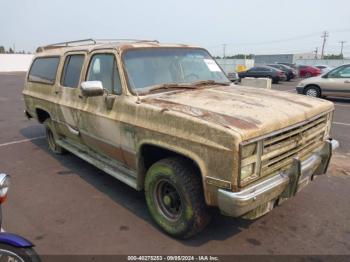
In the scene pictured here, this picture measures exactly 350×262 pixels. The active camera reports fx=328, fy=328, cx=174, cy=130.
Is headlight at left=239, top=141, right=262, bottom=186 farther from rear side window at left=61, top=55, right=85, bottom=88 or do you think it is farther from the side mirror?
rear side window at left=61, top=55, right=85, bottom=88

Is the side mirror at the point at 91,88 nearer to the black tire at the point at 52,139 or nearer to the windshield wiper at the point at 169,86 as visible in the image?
the windshield wiper at the point at 169,86

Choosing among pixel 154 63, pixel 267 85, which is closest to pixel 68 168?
pixel 154 63

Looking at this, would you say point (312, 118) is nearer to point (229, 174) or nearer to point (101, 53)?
point (229, 174)

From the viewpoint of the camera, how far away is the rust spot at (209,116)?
2817mm

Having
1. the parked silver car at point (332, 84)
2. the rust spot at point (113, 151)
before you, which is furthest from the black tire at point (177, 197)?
the parked silver car at point (332, 84)

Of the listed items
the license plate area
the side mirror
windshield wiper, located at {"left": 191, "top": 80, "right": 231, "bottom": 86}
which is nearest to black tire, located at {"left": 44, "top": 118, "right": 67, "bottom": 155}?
the side mirror

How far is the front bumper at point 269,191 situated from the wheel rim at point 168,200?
0.70 meters

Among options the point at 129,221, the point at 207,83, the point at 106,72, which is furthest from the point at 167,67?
the point at 129,221

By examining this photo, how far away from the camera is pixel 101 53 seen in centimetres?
439

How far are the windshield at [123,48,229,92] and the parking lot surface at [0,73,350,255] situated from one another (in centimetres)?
160

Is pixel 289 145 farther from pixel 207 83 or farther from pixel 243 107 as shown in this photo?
pixel 207 83

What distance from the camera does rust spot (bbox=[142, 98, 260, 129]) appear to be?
9.24 feet

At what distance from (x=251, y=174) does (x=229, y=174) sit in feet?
0.84

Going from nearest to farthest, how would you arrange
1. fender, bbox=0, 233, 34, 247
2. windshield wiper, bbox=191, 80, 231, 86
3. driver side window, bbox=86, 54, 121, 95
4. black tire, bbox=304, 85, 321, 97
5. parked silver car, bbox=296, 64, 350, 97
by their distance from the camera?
fender, bbox=0, 233, 34, 247 < driver side window, bbox=86, 54, 121, 95 < windshield wiper, bbox=191, 80, 231, 86 < parked silver car, bbox=296, 64, 350, 97 < black tire, bbox=304, 85, 321, 97
